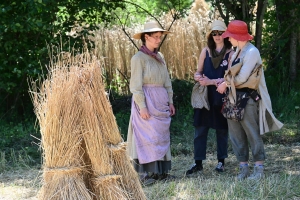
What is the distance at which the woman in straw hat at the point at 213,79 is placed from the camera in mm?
6137

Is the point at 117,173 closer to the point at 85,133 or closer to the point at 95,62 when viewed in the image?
the point at 85,133

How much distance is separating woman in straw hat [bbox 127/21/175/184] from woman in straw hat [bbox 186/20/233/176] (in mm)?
511

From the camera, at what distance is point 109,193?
4.21 m

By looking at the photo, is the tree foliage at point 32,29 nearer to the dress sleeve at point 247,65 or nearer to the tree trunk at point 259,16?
the tree trunk at point 259,16

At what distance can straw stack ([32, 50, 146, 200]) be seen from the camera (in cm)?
411

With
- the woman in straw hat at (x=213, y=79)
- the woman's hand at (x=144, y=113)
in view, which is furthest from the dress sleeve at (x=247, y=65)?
the woman's hand at (x=144, y=113)

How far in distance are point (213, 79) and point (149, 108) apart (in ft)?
2.54

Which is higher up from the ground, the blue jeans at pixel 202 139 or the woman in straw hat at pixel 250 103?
the woman in straw hat at pixel 250 103

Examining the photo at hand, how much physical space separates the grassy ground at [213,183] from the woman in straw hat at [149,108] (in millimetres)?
→ 279

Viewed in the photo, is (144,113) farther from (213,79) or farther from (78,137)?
(78,137)

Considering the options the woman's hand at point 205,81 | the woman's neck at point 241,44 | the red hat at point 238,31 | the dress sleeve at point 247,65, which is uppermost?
the red hat at point 238,31

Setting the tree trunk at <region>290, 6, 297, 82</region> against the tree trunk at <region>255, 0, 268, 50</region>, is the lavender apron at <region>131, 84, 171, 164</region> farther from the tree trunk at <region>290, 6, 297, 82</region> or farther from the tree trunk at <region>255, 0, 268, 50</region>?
the tree trunk at <region>290, 6, 297, 82</region>

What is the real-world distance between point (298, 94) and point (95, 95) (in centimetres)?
609

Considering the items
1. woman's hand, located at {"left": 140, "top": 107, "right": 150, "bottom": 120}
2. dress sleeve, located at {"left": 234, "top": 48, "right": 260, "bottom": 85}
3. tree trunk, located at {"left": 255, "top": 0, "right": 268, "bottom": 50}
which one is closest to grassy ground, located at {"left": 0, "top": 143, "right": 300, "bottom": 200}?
woman's hand, located at {"left": 140, "top": 107, "right": 150, "bottom": 120}
